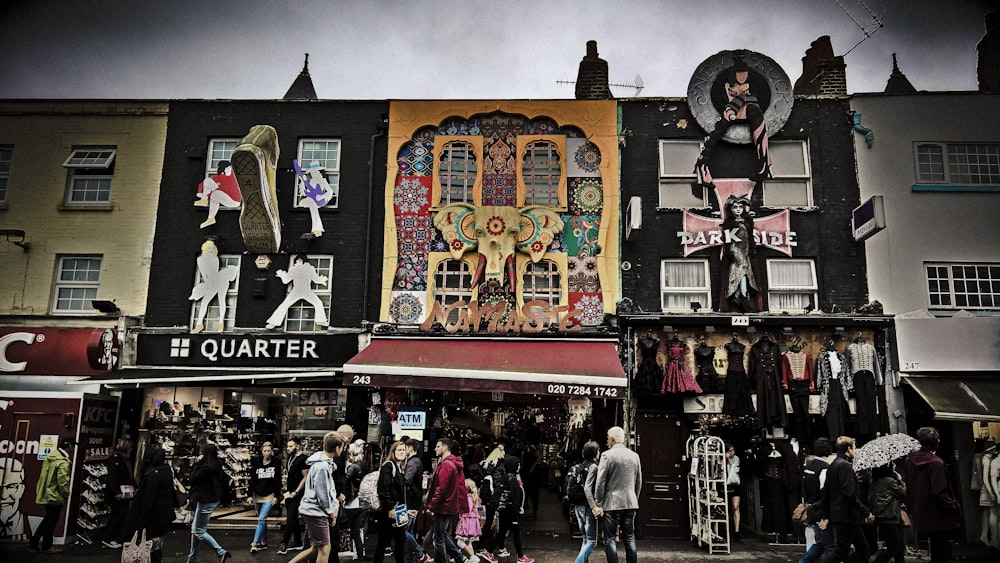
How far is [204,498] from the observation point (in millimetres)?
10648

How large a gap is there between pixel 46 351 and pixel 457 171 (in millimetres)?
9676

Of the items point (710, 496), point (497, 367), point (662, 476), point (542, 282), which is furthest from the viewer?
point (542, 282)

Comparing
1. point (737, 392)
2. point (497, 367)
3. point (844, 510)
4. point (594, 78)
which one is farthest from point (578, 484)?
point (594, 78)

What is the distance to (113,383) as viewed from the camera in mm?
14055

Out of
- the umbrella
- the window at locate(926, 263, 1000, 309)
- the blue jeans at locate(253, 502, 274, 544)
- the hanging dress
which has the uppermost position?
the window at locate(926, 263, 1000, 309)

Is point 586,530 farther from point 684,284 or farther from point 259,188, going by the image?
point 259,188

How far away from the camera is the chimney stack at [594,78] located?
16.9 metres

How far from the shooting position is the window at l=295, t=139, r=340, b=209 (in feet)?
52.1

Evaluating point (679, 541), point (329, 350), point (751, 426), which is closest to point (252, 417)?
point (329, 350)

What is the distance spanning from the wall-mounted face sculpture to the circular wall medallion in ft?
13.5

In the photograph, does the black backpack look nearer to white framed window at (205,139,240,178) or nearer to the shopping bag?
the shopping bag

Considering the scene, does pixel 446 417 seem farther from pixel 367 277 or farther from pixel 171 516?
pixel 171 516

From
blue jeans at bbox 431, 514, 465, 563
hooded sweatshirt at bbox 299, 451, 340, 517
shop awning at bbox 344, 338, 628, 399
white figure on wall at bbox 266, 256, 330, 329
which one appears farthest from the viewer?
white figure on wall at bbox 266, 256, 330, 329

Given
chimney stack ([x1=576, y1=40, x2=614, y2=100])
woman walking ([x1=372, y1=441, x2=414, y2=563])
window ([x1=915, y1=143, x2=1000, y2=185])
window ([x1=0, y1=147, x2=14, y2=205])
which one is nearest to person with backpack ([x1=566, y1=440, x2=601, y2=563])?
woman walking ([x1=372, y1=441, x2=414, y2=563])
